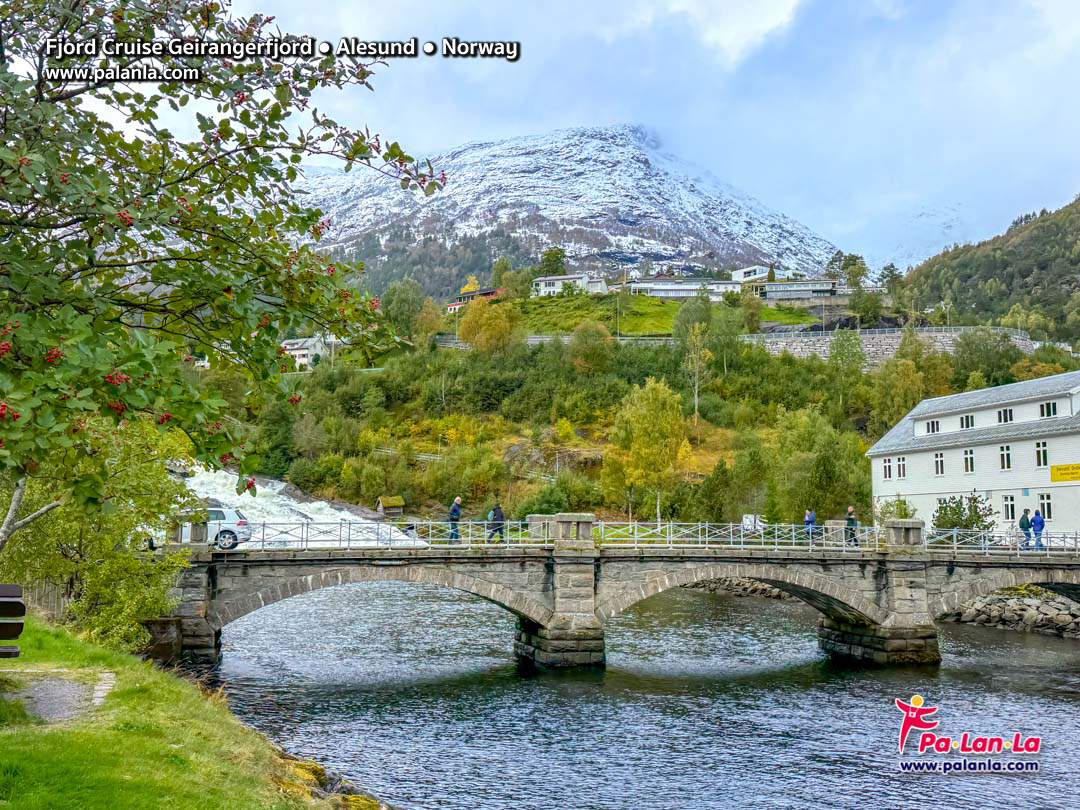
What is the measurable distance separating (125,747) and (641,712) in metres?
16.9

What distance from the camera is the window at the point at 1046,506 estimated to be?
44.7m

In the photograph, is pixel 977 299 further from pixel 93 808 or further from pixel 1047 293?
pixel 93 808

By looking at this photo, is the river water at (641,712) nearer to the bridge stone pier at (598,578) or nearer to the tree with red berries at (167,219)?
the bridge stone pier at (598,578)

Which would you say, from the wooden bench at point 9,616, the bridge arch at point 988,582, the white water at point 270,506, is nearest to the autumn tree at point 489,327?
the white water at point 270,506

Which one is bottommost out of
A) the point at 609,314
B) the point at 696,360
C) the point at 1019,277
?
the point at 696,360

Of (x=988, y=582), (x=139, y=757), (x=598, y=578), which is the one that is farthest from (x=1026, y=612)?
(x=139, y=757)

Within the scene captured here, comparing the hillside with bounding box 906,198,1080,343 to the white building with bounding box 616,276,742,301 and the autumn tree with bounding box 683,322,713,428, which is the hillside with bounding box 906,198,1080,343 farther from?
the autumn tree with bounding box 683,322,713,428

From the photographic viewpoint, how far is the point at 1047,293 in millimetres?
155875

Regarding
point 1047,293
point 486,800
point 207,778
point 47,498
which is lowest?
point 486,800

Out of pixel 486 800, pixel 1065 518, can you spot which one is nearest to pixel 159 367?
pixel 486 800

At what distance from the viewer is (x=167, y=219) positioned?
26.0 ft

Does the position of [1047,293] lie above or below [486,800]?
above

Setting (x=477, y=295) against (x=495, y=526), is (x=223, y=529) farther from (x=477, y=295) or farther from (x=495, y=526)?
(x=477, y=295)

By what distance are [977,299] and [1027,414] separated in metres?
129
